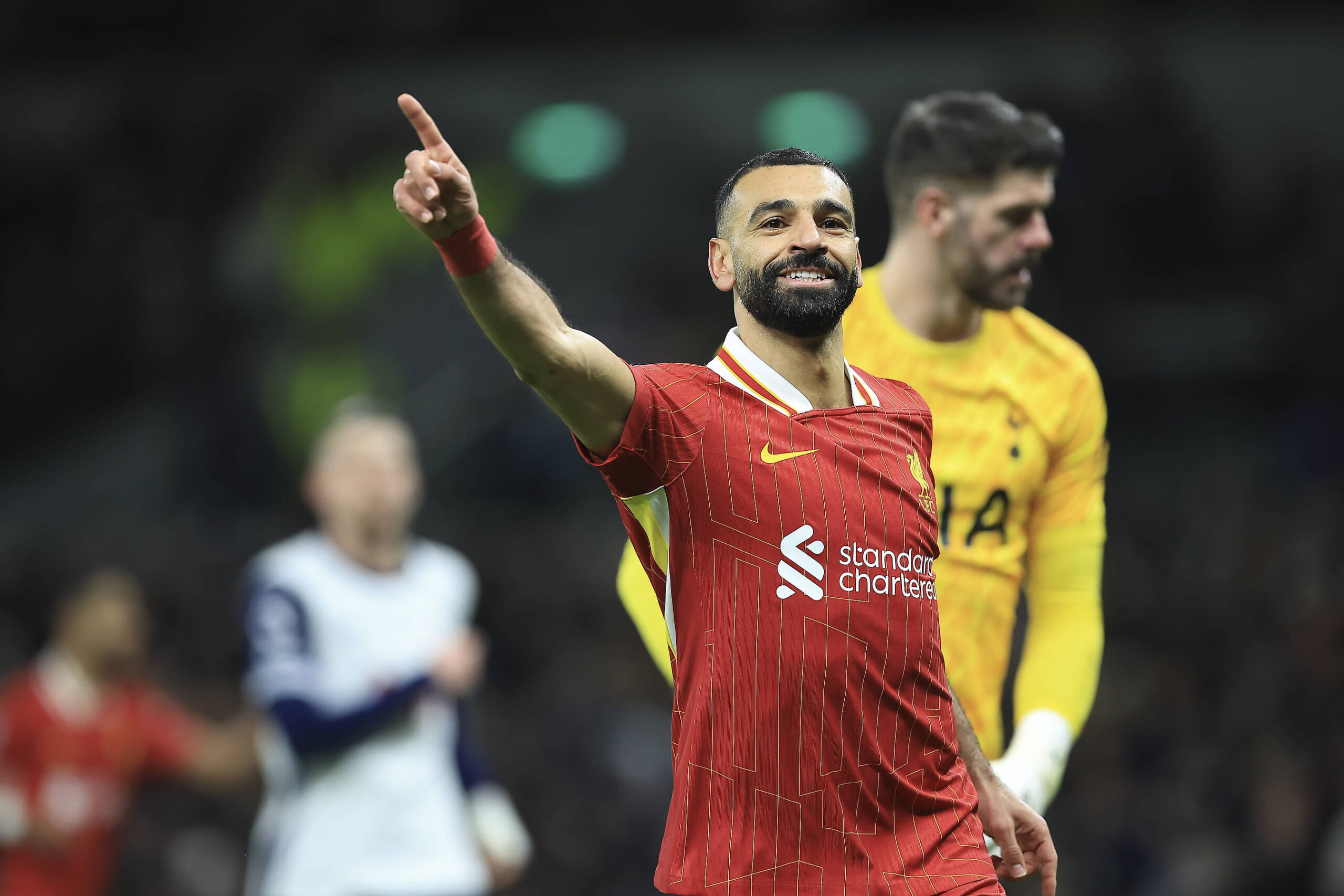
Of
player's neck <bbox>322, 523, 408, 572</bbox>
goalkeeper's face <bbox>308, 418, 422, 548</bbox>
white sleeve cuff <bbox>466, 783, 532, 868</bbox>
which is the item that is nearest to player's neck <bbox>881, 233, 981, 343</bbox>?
goalkeeper's face <bbox>308, 418, 422, 548</bbox>

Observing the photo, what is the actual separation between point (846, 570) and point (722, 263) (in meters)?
0.69

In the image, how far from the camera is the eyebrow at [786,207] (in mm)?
2885

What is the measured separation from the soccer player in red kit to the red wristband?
6 centimetres

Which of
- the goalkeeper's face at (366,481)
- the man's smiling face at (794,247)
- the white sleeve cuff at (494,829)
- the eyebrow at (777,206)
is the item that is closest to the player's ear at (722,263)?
the man's smiling face at (794,247)

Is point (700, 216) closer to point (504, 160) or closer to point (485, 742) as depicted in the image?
point (504, 160)

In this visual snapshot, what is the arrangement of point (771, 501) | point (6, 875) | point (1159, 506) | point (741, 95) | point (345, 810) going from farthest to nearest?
point (741, 95)
point (1159, 506)
point (6, 875)
point (345, 810)
point (771, 501)

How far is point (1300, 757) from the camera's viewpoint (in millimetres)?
8711

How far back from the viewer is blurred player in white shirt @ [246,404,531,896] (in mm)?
5699

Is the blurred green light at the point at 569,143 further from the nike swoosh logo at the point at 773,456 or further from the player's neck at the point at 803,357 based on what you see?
the nike swoosh logo at the point at 773,456

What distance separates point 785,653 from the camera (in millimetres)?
2701

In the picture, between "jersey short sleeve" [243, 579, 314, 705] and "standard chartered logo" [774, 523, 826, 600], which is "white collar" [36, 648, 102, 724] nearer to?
"jersey short sleeve" [243, 579, 314, 705]

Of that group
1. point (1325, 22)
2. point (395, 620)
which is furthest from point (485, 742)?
point (1325, 22)

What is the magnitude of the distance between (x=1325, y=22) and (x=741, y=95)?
5555 mm

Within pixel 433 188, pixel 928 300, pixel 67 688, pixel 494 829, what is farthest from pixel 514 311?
pixel 67 688
